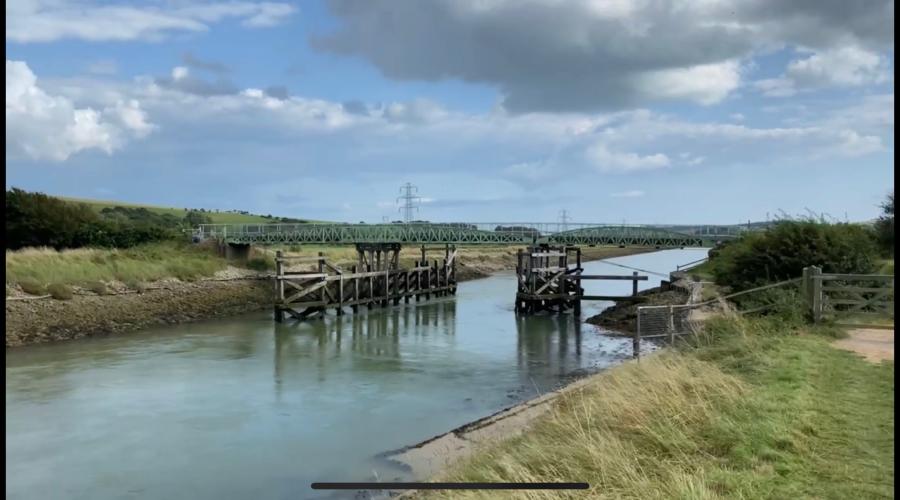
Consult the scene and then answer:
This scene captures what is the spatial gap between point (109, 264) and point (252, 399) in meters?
22.3

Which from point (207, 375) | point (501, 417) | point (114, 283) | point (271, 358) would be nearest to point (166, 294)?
point (114, 283)

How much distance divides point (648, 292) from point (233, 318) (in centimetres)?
2052

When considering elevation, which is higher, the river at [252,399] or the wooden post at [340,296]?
the wooden post at [340,296]

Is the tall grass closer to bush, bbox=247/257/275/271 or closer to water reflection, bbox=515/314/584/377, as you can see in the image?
bush, bbox=247/257/275/271

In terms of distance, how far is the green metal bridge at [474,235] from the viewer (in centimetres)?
4250

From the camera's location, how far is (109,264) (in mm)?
34250

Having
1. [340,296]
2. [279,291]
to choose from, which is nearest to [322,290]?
[340,296]

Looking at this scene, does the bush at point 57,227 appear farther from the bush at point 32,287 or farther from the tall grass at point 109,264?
the bush at point 32,287

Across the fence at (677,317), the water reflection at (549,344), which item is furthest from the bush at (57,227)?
the fence at (677,317)

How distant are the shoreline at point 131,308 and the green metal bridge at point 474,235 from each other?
5522 millimetres

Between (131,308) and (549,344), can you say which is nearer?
(549,344)

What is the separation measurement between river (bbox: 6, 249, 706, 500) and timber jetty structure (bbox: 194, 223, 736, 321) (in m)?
4.69

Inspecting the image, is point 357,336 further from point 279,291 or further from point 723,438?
point 723,438

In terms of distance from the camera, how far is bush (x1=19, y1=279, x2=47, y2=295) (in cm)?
2769
